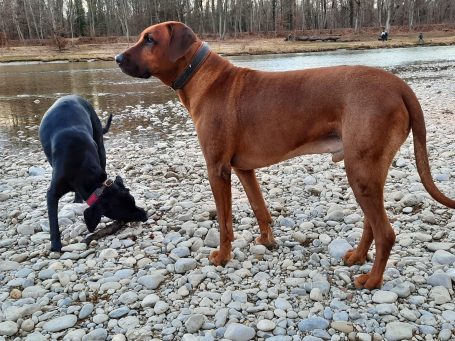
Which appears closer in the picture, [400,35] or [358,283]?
[358,283]

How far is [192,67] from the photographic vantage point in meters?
3.88

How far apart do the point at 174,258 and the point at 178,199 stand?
5.12 feet

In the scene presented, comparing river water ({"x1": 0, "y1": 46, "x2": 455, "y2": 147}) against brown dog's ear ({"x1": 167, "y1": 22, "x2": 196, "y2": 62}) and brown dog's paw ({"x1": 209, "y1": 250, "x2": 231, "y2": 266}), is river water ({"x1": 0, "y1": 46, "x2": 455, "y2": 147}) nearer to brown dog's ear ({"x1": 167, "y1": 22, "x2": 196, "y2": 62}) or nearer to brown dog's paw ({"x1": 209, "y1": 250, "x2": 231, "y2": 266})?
brown dog's ear ({"x1": 167, "y1": 22, "x2": 196, "y2": 62})

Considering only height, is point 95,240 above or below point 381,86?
below

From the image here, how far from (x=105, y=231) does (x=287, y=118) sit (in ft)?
8.12

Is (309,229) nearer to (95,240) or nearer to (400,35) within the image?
(95,240)

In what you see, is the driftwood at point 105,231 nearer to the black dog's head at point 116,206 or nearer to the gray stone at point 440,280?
the black dog's head at point 116,206

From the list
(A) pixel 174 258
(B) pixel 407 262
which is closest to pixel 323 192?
(B) pixel 407 262

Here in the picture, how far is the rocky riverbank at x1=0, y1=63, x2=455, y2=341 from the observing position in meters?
3.06

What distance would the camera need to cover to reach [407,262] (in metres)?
3.76

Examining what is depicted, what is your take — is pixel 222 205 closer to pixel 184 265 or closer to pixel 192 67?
pixel 184 265

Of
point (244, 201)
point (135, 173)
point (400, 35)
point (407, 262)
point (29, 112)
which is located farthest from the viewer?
point (400, 35)

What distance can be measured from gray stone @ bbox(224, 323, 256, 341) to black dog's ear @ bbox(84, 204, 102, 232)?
2.18m

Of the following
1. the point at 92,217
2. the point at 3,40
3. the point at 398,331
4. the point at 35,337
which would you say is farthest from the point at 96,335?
the point at 3,40
